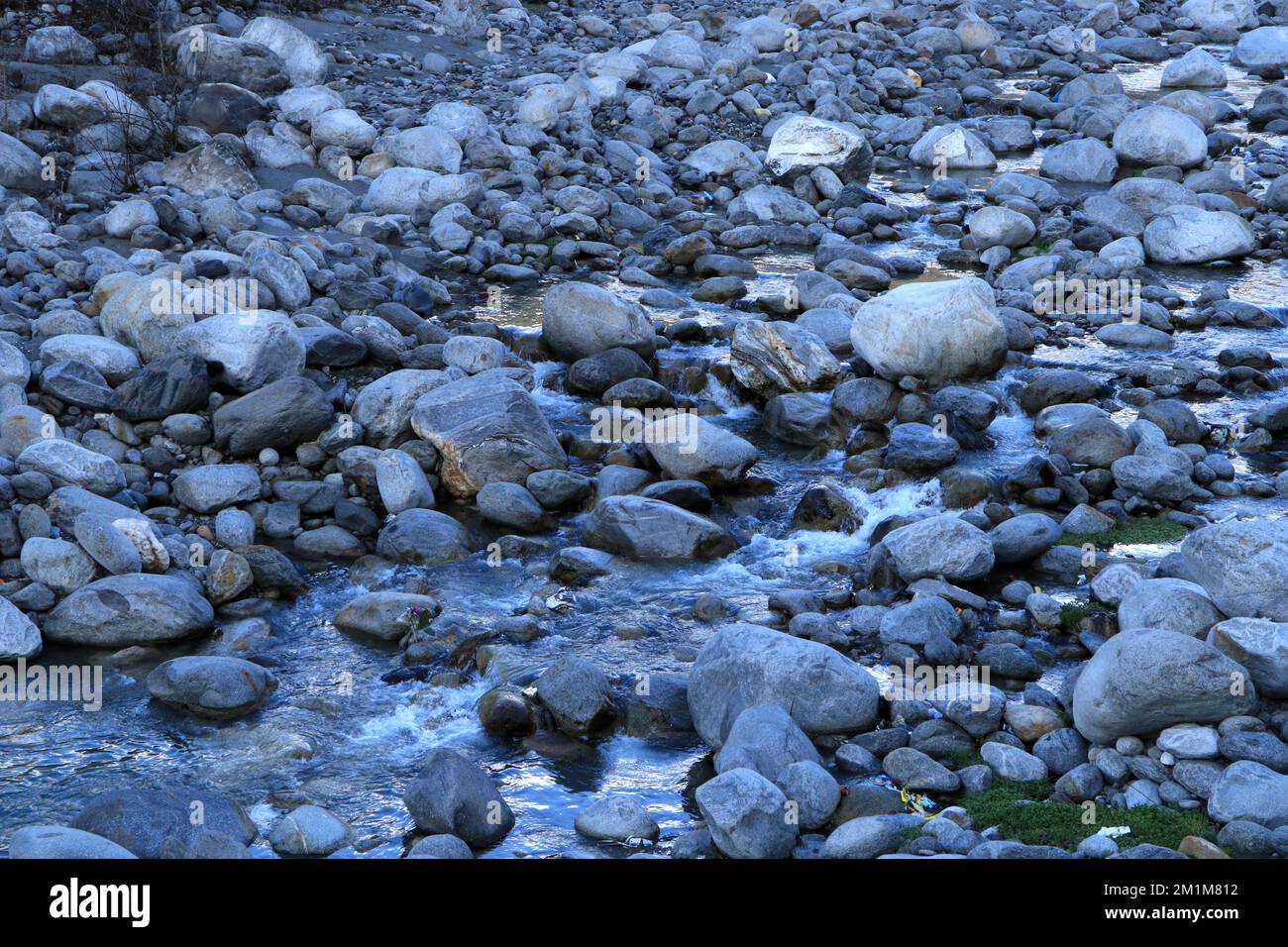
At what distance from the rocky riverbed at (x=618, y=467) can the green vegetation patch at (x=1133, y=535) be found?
0.03m

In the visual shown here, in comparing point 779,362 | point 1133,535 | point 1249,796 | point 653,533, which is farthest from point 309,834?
point 779,362

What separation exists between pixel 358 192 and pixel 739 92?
559 centimetres

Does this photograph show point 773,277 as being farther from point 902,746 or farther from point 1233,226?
point 902,746

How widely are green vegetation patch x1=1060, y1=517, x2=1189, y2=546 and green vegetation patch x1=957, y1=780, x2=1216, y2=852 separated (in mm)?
2664

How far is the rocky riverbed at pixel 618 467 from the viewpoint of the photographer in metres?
5.68

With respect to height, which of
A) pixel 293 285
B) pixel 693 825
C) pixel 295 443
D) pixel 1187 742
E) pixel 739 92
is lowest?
pixel 693 825

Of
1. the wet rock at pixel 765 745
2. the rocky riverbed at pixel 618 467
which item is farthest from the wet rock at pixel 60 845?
the wet rock at pixel 765 745

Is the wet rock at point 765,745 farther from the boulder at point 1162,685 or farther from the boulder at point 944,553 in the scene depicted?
the boulder at point 944,553

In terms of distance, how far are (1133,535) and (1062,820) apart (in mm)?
3088

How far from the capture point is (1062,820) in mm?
5363

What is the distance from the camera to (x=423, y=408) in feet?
29.3

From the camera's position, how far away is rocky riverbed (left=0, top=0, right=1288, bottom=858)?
568cm

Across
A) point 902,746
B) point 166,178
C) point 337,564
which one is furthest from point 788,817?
point 166,178

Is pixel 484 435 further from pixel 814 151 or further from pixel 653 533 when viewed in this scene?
pixel 814 151
